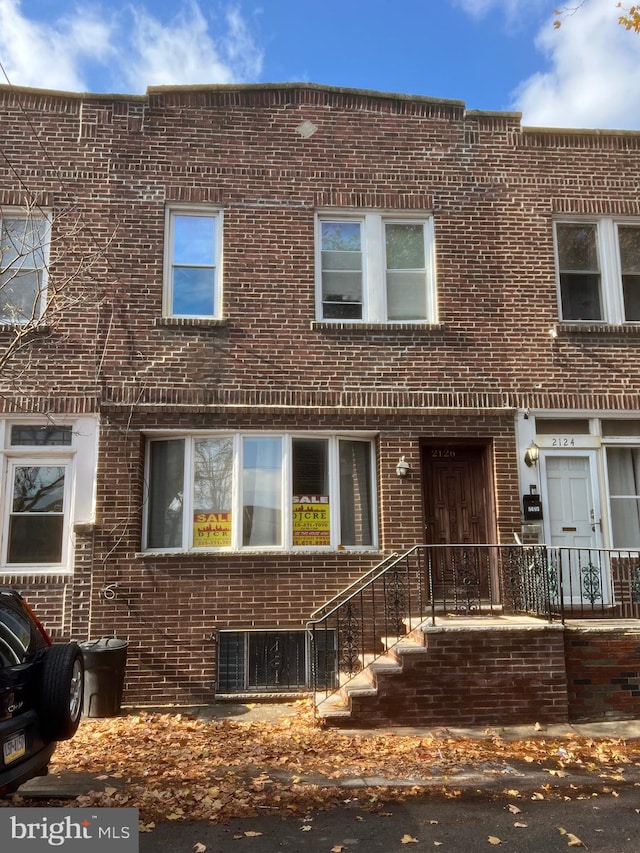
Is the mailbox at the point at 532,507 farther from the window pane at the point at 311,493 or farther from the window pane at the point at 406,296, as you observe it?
the window pane at the point at 406,296

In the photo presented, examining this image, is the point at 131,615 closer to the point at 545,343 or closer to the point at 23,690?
the point at 23,690

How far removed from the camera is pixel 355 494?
Result: 9.72 m

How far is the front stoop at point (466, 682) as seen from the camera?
7.48 metres

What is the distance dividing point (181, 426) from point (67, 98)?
4.82 meters

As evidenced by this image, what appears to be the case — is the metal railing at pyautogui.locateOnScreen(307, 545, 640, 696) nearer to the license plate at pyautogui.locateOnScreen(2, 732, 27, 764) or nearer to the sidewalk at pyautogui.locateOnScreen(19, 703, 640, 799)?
the sidewalk at pyautogui.locateOnScreen(19, 703, 640, 799)

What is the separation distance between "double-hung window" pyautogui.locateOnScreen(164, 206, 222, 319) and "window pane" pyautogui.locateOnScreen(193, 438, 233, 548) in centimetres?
178

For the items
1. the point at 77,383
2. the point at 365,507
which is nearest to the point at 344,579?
the point at 365,507

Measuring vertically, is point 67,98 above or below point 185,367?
above

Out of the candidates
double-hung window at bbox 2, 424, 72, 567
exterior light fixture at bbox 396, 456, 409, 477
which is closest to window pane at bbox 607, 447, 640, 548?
exterior light fixture at bbox 396, 456, 409, 477

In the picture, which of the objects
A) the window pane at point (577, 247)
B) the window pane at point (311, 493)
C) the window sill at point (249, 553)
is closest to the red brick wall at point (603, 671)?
the window sill at point (249, 553)

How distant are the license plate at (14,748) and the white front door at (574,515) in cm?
693

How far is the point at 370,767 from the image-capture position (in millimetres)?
6250

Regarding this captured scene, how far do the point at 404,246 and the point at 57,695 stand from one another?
7591 mm

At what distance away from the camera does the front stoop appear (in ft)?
24.5
